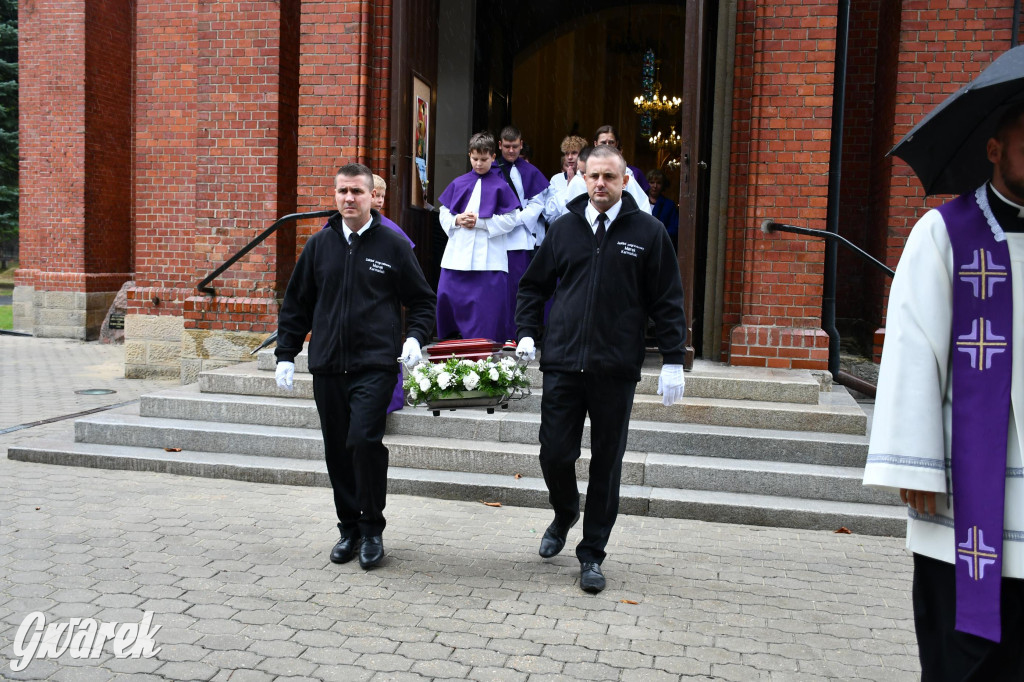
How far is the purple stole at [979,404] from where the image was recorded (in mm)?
2311

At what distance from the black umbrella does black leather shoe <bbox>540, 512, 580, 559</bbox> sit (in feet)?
9.40

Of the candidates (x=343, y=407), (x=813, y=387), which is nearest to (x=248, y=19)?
(x=343, y=407)

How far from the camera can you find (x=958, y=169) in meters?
2.71

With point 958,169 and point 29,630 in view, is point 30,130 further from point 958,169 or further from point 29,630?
Answer: point 958,169

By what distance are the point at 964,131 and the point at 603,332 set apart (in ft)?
7.47

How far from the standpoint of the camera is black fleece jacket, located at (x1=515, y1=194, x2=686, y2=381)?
466 cm

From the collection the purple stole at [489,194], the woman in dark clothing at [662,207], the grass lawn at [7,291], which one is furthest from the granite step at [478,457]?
the grass lawn at [7,291]

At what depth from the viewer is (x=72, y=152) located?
1560cm

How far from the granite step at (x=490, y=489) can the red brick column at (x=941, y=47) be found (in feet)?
11.9

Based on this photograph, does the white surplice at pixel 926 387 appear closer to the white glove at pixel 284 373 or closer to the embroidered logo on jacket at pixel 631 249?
the embroidered logo on jacket at pixel 631 249

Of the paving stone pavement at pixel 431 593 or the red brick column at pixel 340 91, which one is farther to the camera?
the red brick column at pixel 340 91

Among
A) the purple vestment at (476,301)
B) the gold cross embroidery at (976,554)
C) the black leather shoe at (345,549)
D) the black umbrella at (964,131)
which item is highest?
the black umbrella at (964,131)

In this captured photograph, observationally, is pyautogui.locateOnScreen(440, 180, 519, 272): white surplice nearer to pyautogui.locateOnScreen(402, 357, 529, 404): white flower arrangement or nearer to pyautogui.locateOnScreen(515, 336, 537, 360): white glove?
pyautogui.locateOnScreen(402, 357, 529, 404): white flower arrangement

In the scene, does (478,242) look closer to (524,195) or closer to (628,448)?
(524,195)
